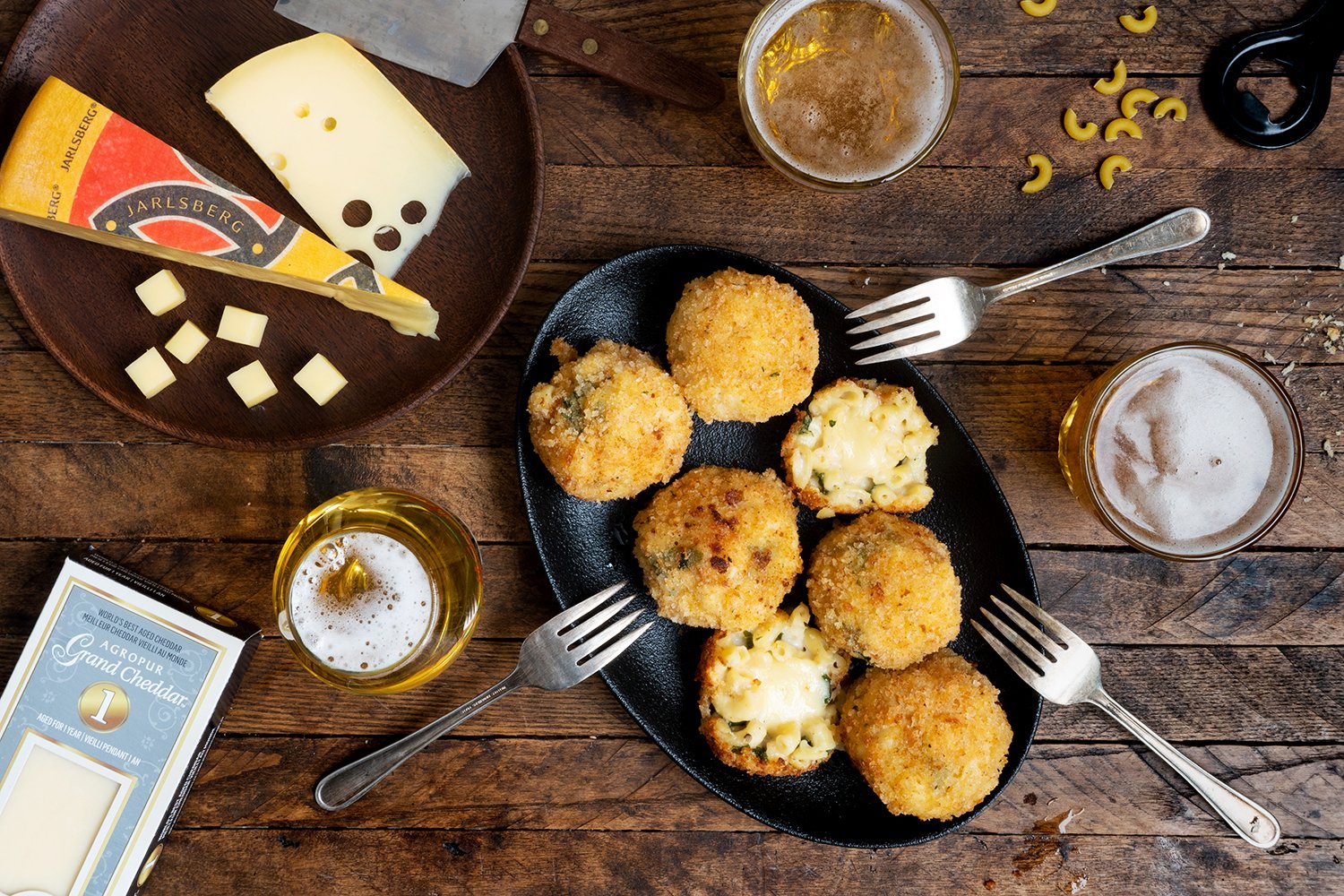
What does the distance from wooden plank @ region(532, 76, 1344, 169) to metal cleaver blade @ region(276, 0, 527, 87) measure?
14 centimetres

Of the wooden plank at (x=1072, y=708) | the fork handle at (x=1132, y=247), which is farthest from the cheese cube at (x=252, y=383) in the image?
the fork handle at (x=1132, y=247)

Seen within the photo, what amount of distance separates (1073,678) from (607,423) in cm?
111

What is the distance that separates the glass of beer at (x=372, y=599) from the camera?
5.89 ft

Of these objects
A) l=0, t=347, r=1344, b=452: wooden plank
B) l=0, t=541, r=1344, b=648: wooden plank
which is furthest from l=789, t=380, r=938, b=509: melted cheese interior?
l=0, t=541, r=1344, b=648: wooden plank

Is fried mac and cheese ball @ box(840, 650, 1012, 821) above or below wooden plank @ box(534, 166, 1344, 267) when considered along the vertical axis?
below

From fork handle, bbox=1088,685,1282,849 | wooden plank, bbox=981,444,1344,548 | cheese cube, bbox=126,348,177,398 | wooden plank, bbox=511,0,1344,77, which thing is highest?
wooden plank, bbox=511,0,1344,77

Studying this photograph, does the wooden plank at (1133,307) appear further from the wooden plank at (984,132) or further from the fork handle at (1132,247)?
the wooden plank at (984,132)

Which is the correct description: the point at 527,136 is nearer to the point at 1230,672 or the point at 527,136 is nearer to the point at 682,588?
the point at 682,588

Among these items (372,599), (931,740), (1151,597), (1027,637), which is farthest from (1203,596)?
(372,599)

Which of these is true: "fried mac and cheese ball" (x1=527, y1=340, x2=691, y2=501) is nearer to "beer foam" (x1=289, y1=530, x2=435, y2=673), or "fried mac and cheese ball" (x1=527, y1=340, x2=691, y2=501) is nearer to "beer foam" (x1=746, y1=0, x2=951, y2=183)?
"beer foam" (x1=289, y1=530, x2=435, y2=673)

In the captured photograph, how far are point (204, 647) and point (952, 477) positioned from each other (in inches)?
61.1

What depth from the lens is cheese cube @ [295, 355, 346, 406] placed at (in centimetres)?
194

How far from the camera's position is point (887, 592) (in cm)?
184

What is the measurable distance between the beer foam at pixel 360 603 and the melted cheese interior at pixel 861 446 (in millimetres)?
800
